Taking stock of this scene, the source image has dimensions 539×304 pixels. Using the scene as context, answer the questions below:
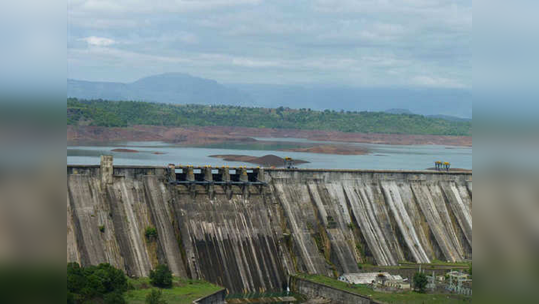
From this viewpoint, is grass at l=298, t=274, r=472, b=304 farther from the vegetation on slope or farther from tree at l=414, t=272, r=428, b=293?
the vegetation on slope

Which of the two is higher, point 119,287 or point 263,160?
point 263,160

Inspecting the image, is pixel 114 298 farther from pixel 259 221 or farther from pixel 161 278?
pixel 259 221

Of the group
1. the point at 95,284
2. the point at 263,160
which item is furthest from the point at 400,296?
the point at 263,160

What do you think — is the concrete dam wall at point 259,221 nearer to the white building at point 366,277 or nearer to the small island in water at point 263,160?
the white building at point 366,277

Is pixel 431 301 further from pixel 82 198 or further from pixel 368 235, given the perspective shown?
pixel 82 198

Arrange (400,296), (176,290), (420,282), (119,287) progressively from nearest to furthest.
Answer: (119,287) < (176,290) < (400,296) < (420,282)
